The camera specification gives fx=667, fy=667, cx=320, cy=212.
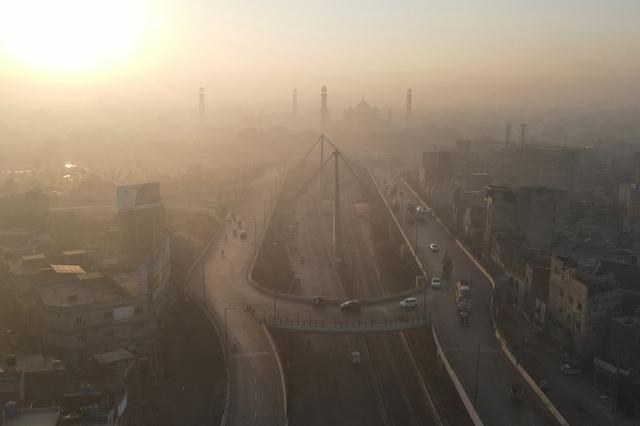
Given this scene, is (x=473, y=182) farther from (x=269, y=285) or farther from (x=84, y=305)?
(x=84, y=305)

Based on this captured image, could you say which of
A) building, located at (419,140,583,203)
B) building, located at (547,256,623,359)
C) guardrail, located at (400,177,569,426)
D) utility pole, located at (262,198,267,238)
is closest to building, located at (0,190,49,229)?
utility pole, located at (262,198,267,238)

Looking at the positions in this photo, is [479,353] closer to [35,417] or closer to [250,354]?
→ [250,354]

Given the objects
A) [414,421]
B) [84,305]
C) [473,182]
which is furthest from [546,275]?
[473,182]

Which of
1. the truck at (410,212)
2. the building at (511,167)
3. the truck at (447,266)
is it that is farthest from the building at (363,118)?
the truck at (447,266)

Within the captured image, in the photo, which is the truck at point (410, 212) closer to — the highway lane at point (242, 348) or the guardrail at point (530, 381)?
the highway lane at point (242, 348)

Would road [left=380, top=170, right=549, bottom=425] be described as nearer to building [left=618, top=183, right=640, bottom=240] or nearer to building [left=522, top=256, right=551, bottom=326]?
building [left=522, top=256, right=551, bottom=326]

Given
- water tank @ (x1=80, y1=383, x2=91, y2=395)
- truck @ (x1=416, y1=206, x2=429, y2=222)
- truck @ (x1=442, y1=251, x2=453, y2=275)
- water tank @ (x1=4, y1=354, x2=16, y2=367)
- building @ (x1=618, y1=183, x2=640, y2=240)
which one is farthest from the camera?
truck @ (x1=416, y1=206, x2=429, y2=222)

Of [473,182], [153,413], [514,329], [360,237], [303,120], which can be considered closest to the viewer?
[153,413]
